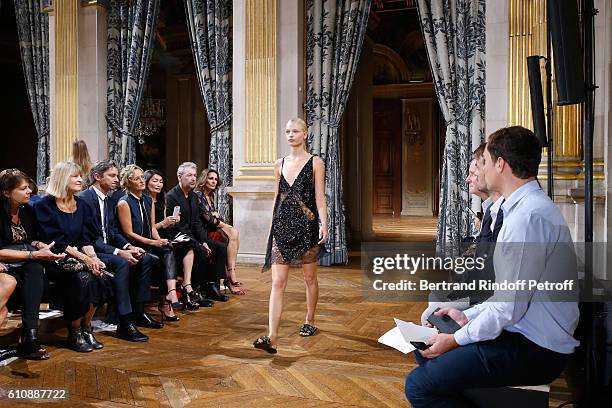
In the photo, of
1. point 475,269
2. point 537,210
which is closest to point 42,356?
point 475,269

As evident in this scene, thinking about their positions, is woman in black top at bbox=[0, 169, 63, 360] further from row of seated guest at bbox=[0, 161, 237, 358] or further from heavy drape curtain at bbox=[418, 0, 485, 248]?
heavy drape curtain at bbox=[418, 0, 485, 248]

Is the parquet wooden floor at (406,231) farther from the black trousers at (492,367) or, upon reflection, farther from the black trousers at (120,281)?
the black trousers at (492,367)

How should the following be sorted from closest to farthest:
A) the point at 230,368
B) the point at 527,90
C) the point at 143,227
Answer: the point at 230,368 → the point at 143,227 → the point at 527,90

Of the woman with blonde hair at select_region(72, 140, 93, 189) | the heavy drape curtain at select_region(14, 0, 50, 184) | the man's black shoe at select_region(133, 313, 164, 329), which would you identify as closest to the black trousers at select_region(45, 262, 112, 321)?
the man's black shoe at select_region(133, 313, 164, 329)

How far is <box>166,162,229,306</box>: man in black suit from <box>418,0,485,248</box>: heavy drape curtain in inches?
111

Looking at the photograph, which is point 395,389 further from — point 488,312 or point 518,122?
point 518,122

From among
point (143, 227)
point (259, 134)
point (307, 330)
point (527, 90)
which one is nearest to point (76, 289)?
point (143, 227)

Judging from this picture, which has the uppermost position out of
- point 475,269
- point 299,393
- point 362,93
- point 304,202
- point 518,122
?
point 362,93

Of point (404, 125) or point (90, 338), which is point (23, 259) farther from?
point (404, 125)

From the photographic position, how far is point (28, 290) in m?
3.42

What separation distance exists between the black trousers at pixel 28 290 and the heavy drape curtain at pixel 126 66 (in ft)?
17.7

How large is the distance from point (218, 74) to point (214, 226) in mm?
3171

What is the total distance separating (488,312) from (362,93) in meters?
8.81

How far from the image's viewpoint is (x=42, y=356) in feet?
11.1
